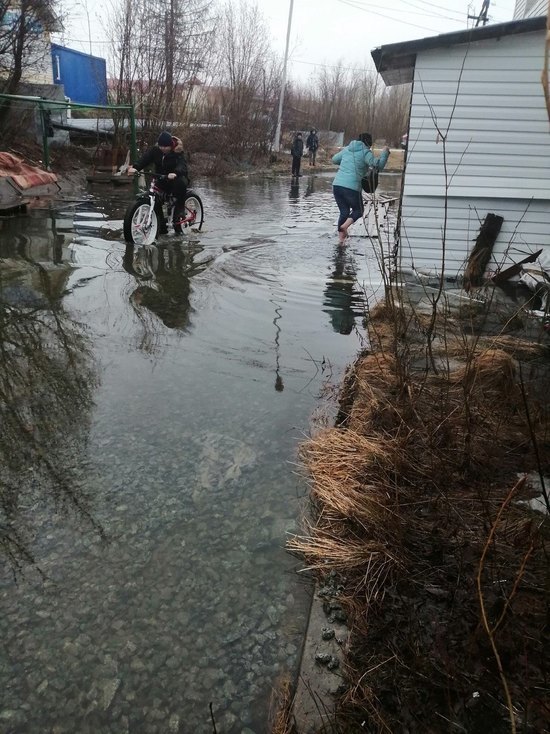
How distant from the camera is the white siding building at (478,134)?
25.1 feet

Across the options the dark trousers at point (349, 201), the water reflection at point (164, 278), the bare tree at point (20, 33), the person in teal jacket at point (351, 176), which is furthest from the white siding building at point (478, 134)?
the bare tree at point (20, 33)

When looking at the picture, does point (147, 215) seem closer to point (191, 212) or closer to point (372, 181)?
point (191, 212)

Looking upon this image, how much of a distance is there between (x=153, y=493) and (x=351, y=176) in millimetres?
8392

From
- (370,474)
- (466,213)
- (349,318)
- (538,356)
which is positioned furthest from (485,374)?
(466,213)

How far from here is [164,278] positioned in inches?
303

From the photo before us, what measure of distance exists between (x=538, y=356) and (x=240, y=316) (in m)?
3.10

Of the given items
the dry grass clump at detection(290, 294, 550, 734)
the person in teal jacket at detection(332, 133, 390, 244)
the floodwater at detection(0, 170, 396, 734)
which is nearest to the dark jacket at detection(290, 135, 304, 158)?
the person in teal jacket at detection(332, 133, 390, 244)

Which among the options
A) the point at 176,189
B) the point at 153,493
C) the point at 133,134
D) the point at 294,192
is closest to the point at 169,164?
the point at 176,189

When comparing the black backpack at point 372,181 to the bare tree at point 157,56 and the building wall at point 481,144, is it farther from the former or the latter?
the bare tree at point 157,56

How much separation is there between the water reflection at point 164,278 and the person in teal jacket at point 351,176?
2832 mm

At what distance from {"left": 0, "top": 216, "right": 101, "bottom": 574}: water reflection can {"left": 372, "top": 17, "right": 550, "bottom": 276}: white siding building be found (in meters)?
4.68

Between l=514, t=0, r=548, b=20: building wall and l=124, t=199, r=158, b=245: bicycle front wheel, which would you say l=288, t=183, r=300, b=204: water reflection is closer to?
l=514, t=0, r=548, b=20: building wall

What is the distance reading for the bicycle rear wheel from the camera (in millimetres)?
10586

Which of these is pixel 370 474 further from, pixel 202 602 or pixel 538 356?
pixel 538 356
